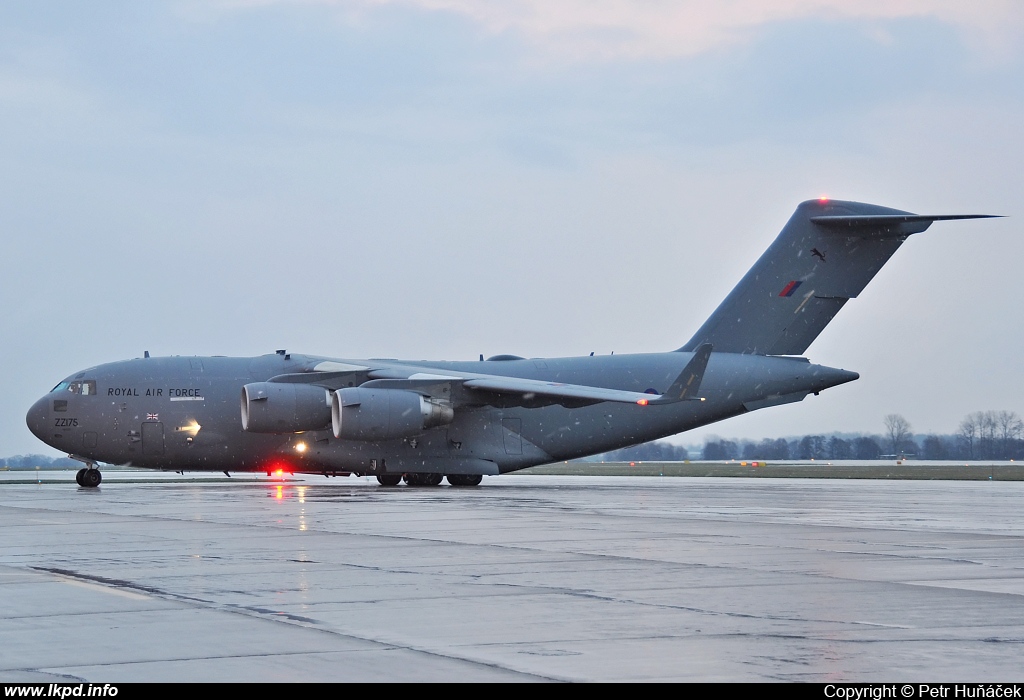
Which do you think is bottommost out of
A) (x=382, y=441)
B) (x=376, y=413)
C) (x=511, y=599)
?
(x=511, y=599)

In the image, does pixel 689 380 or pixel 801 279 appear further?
pixel 801 279

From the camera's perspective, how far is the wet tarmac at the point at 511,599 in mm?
6102

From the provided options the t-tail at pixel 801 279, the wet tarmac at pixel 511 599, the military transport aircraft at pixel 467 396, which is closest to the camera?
the wet tarmac at pixel 511 599

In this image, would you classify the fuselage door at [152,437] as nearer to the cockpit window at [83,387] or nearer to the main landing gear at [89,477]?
the main landing gear at [89,477]

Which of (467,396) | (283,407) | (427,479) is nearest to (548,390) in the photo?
(467,396)

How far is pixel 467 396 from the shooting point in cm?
3120

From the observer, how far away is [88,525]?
16141mm

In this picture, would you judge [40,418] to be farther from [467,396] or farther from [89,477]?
[467,396]

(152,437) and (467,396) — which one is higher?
(467,396)

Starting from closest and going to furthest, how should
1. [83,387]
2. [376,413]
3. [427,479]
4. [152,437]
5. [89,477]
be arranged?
[376,413]
[152,437]
[83,387]
[89,477]
[427,479]

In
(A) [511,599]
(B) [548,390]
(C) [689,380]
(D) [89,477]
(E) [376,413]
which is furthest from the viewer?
(D) [89,477]

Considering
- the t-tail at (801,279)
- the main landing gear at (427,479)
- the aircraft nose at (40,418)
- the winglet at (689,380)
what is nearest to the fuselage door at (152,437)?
the aircraft nose at (40,418)

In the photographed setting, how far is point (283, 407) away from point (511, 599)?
863 inches

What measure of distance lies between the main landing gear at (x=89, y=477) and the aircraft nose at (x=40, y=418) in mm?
1329
